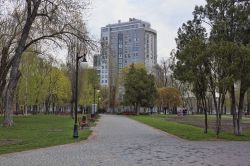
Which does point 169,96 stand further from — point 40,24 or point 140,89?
point 40,24

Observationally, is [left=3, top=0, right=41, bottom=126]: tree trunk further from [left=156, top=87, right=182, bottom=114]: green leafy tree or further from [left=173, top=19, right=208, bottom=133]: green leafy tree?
[left=156, top=87, right=182, bottom=114]: green leafy tree

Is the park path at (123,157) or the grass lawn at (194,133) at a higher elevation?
the grass lawn at (194,133)

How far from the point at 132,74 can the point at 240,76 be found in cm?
6876

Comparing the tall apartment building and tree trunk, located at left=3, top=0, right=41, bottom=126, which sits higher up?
the tall apartment building

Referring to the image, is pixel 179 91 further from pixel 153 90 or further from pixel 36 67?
pixel 36 67

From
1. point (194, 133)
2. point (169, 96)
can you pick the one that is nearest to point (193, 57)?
point (194, 133)

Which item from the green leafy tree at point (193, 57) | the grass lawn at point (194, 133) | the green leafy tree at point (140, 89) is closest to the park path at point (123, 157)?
the grass lawn at point (194, 133)

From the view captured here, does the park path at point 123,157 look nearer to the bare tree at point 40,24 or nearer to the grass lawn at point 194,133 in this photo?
the grass lawn at point 194,133

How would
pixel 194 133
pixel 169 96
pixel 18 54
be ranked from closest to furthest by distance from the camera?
pixel 194 133
pixel 18 54
pixel 169 96

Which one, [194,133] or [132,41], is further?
[132,41]

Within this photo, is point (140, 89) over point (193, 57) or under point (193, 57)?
over

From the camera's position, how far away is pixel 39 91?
74625 mm

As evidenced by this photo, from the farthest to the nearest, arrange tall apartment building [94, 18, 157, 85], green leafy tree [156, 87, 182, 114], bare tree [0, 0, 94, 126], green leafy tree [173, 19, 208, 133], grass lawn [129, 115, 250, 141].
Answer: tall apartment building [94, 18, 157, 85] < green leafy tree [156, 87, 182, 114] < bare tree [0, 0, 94, 126] < green leafy tree [173, 19, 208, 133] < grass lawn [129, 115, 250, 141]

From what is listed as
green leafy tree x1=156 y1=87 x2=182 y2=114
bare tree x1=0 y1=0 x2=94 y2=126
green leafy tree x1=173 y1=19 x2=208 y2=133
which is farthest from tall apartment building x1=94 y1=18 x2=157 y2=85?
green leafy tree x1=173 y1=19 x2=208 y2=133
